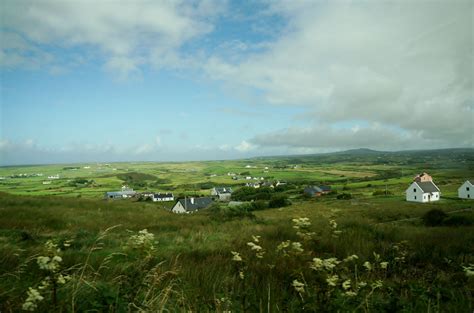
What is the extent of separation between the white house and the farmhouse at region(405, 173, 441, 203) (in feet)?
13.8

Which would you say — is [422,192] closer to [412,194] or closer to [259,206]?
[412,194]

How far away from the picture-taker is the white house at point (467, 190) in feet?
148

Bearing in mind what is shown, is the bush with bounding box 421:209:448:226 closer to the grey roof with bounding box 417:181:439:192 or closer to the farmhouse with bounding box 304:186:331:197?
the grey roof with bounding box 417:181:439:192

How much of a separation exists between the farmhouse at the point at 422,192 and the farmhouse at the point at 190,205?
42531 mm

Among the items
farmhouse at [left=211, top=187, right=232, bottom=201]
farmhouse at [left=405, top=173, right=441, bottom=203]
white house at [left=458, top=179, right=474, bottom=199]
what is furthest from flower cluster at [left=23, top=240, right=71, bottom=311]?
farmhouse at [left=211, top=187, right=232, bottom=201]

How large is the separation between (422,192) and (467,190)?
21.6 feet

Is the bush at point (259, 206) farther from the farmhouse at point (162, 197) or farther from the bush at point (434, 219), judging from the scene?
the bush at point (434, 219)

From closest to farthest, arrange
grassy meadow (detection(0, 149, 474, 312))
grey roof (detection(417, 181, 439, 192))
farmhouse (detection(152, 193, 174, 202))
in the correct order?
grassy meadow (detection(0, 149, 474, 312)), grey roof (detection(417, 181, 439, 192)), farmhouse (detection(152, 193, 174, 202))

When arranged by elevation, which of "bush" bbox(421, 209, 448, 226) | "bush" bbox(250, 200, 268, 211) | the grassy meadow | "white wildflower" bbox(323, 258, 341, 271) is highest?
"white wildflower" bbox(323, 258, 341, 271)

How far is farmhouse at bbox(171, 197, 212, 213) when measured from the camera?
58000mm

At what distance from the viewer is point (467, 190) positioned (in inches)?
1852

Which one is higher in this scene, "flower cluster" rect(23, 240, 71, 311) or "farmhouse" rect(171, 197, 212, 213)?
"flower cluster" rect(23, 240, 71, 311)

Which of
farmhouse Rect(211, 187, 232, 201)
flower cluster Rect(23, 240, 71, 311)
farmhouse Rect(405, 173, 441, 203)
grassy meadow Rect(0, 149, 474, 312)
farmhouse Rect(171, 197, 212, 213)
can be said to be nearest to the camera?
flower cluster Rect(23, 240, 71, 311)

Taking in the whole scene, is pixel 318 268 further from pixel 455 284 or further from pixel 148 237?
pixel 455 284
